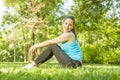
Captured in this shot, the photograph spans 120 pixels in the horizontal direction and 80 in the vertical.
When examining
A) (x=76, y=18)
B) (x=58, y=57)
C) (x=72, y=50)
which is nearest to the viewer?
(x=58, y=57)

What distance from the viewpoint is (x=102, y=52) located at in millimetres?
25094

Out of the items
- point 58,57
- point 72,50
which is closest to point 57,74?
point 58,57

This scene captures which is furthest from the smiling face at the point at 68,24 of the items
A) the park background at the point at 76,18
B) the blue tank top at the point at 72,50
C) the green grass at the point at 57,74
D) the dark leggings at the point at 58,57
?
the park background at the point at 76,18

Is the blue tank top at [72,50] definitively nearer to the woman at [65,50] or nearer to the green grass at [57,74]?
the woman at [65,50]

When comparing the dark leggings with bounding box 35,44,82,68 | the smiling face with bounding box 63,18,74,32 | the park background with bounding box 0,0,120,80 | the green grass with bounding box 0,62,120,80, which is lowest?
the park background with bounding box 0,0,120,80

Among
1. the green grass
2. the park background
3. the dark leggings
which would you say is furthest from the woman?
the park background

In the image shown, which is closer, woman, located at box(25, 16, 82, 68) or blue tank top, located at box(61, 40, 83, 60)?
woman, located at box(25, 16, 82, 68)

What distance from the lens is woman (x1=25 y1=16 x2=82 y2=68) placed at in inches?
239

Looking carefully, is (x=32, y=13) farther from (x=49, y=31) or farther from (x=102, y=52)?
(x=102, y=52)

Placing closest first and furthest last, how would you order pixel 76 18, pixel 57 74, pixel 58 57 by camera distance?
pixel 57 74 < pixel 58 57 < pixel 76 18

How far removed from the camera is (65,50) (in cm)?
638

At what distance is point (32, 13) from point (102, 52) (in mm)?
6791

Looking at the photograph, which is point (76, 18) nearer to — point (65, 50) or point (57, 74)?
point (65, 50)

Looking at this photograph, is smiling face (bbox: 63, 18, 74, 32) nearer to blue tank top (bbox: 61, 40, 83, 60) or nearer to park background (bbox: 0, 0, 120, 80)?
blue tank top (bbox: 61, 40, 83, 60)
